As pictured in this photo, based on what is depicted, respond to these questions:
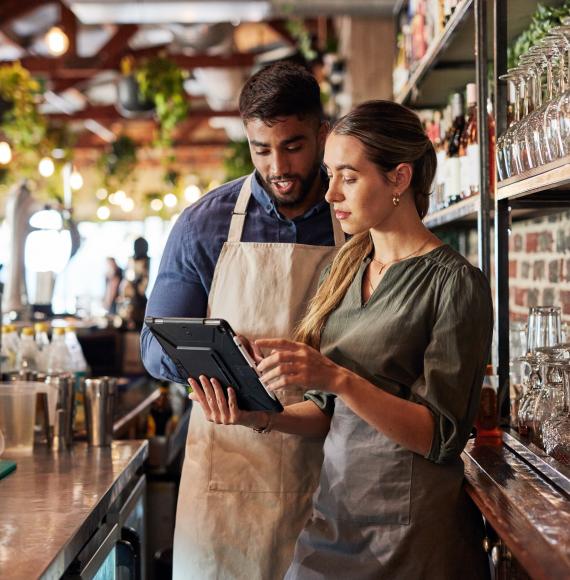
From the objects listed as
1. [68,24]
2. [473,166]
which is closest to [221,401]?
[473,166]

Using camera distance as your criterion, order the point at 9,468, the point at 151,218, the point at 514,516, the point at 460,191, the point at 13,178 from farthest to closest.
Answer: the point at 151,218 < the point at 13,178 < the point at 460,191 < the point at 9,468 < the point at 514,516

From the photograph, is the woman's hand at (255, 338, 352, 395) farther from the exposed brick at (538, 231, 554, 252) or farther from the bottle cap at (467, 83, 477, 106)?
the exposed brick at (538, 231, 554, 252)

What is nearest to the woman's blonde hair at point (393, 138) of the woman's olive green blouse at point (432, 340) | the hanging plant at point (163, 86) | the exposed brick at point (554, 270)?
the woman's olive green blouse at point (432, 340)

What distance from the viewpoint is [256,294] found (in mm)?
2369

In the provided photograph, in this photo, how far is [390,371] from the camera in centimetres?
183

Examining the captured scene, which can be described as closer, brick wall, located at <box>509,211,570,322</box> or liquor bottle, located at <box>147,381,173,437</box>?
brick wall, located at <box>509,211,570,322</box>

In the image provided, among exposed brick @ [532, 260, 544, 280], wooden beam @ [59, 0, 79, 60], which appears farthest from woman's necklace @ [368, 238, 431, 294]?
wooden beam @ [59, 0, 79, 60]

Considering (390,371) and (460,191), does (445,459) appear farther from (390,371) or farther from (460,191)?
(460,191)

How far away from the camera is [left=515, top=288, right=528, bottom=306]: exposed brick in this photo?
3498 mm

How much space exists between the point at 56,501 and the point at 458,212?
1.49 meters

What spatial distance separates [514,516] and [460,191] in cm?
161

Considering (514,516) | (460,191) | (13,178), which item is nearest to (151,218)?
(13,178)

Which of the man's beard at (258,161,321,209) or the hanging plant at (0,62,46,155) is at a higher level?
the hanging plant at (0,62,46,155)

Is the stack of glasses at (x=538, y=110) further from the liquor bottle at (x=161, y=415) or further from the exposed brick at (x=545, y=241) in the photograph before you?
the liquor bottle at (x=161, y=415)
